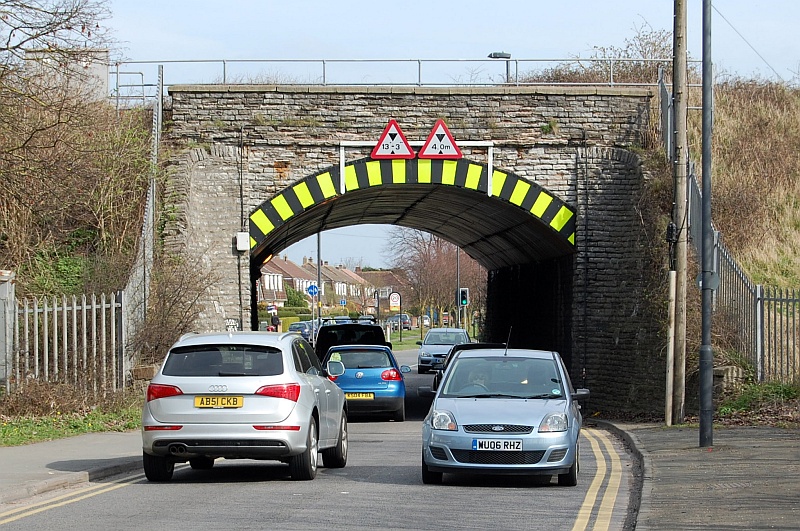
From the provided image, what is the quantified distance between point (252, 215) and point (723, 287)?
9.82m

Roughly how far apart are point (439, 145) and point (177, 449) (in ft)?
44.1

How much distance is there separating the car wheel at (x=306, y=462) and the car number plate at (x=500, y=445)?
183 centimetres

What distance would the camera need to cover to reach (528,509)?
10195 mm

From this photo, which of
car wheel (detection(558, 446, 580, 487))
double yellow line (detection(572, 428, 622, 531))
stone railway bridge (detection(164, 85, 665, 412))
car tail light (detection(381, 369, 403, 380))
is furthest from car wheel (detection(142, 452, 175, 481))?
stone railway bridge (detection(164, 85, 665, 412))

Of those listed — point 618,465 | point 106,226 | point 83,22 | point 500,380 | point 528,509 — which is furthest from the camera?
point 106,226

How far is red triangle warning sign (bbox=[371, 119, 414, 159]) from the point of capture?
78.1ft

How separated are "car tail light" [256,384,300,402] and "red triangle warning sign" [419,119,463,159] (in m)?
12.7

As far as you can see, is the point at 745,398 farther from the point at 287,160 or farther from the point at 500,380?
the point at 287,160

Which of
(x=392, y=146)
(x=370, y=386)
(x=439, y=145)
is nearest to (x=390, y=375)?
(x=370, y=386)

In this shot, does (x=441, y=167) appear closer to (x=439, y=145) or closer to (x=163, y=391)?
(x=439, y=145)

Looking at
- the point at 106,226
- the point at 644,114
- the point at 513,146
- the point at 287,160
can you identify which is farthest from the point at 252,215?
the point at 644,114

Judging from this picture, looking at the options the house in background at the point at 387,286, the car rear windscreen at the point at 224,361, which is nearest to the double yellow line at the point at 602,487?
the car rear windscreen at the point at 224,361

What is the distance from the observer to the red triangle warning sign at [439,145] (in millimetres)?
23812

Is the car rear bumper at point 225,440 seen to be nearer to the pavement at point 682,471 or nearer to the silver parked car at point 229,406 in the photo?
the silver parked car at point 229,406
